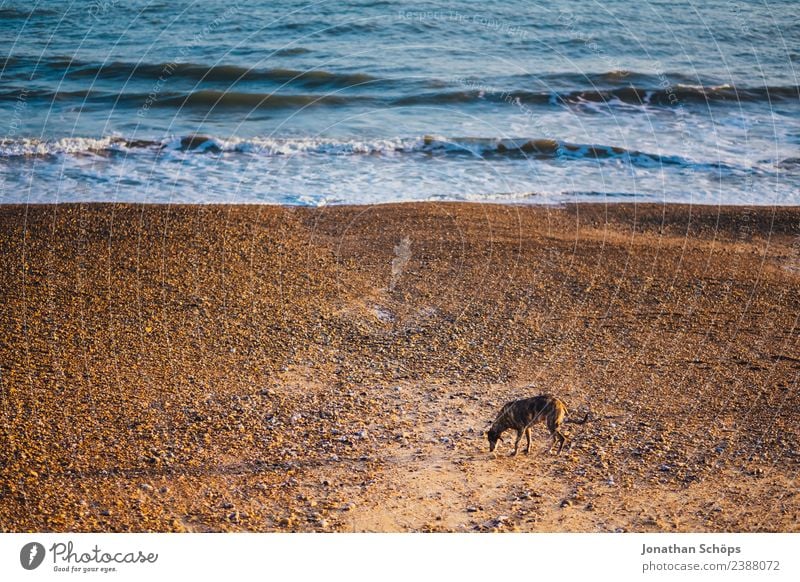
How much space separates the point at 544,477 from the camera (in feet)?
36.4

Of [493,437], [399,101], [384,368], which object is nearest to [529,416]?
[493,437]

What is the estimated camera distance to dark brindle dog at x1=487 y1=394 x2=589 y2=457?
11.0 metres

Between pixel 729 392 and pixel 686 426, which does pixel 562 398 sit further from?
pixel 729 392

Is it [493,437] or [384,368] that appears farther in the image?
[384,368]

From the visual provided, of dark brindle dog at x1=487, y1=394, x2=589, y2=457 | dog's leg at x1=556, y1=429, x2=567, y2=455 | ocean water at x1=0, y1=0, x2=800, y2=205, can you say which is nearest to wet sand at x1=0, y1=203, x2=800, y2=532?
dog's leg at x1=556, y1=429, x2=567, y2=455

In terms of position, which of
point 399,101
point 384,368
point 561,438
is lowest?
point 399,101

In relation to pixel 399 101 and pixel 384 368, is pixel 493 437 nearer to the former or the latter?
pixel 384 368

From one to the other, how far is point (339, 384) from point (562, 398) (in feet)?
11.3

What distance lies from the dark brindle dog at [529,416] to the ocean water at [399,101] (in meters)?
12.8
